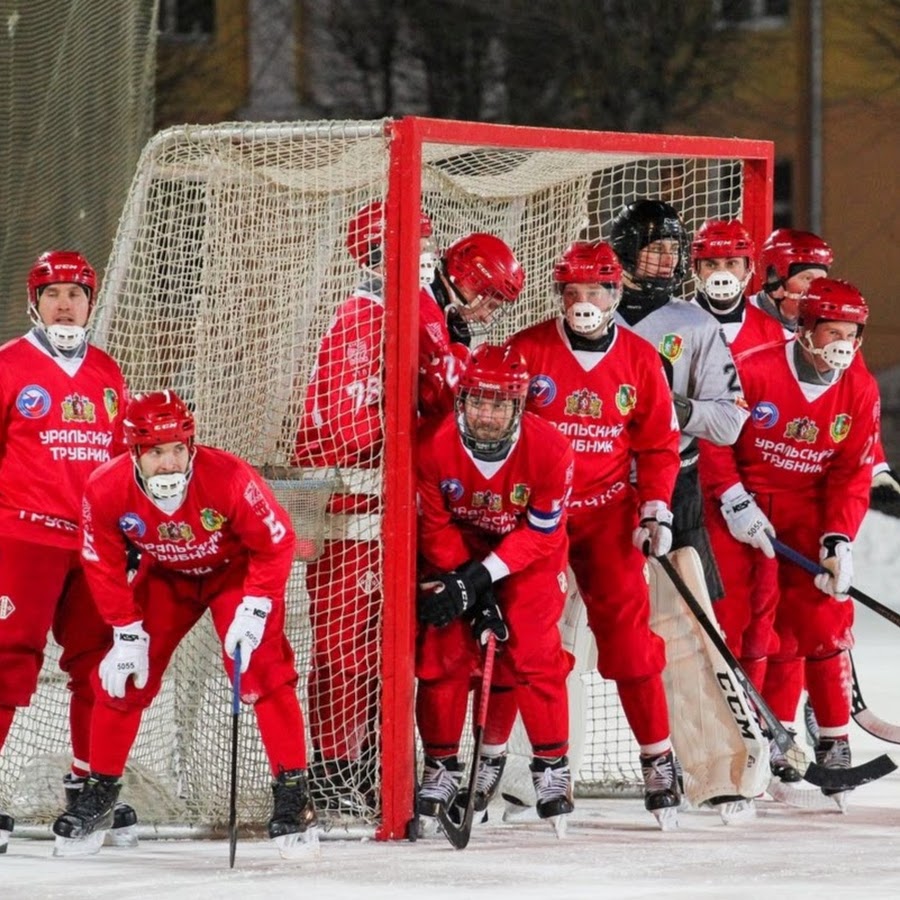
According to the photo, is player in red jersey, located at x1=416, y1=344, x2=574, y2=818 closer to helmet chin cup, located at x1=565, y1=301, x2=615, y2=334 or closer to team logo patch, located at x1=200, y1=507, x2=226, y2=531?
helmet chin cup, located at x1=565, y1=301, x2=615, y2=334


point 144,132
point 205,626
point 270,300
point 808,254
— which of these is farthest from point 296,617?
point 144,132

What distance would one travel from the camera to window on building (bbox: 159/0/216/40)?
55.3ft

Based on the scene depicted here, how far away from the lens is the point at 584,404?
5.00 m

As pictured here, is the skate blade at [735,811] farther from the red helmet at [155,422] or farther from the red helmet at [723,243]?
the red helmet at [155,422]

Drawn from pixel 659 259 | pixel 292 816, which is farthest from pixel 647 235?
pixel 292 816

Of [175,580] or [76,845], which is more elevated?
[175,580]

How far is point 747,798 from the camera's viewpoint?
517 centimetres

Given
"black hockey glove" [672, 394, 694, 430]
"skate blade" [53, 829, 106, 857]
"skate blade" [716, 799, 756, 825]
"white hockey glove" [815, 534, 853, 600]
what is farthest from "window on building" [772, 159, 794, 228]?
"skate blade" [53, 829, 106, 857]

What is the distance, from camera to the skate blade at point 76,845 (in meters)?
4.64

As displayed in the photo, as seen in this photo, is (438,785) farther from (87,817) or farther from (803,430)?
(803,430)

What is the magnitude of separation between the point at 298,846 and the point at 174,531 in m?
0.71

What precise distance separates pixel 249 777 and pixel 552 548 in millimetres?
952

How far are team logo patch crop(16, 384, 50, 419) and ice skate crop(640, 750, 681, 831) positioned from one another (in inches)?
62.8

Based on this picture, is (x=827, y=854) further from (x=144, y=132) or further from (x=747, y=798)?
(x=144, y=132)
